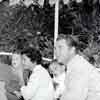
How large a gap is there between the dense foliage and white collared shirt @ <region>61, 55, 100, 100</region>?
131 centimetres

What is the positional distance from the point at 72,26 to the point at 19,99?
4.37 ft

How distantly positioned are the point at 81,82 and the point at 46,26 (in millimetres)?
1747

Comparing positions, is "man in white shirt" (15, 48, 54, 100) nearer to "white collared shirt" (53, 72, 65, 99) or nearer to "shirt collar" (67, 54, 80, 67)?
"white collared shirt" (53, 72, 65, 99)

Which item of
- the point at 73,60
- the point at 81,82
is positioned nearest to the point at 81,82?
the point at 81,82

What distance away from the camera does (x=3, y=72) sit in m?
2.85

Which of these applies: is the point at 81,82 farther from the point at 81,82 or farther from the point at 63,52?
the point at 63,52

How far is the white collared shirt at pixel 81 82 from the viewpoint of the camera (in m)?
1.95

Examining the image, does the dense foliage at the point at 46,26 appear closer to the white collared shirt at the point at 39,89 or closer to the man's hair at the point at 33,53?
the man's hair at the point at 33,53

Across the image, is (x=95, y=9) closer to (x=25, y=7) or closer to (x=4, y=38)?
(x=25, y=7)

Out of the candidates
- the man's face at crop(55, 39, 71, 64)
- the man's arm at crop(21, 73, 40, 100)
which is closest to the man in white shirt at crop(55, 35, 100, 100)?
the man's face at crop(55, 39, 71, 64)

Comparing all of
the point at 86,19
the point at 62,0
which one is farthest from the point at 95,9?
the point at 62,0

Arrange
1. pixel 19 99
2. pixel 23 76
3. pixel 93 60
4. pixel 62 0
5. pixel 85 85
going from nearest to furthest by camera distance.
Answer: pixel 85 85 → pixel 19 99 → pixel 23 76 → pixel 93 60 → pixel 62 0

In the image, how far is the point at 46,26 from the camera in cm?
363

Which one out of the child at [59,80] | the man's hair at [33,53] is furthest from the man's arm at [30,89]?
the man's hair at [33,53]
